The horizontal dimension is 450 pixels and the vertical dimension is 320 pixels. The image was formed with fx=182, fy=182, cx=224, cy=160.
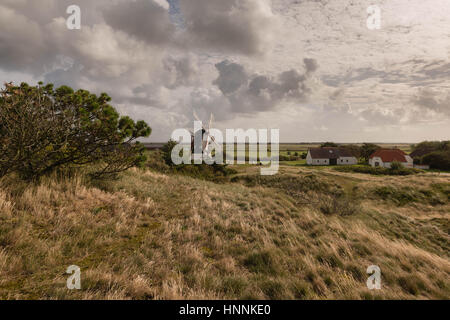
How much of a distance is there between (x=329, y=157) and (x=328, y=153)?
1.66 metres

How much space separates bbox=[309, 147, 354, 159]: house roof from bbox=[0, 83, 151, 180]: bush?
65795 mm

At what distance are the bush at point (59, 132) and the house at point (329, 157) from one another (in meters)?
65.2

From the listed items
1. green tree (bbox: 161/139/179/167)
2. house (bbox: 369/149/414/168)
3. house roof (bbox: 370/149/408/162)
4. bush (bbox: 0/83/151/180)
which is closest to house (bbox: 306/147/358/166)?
house (bbox: 369/149/414/168)

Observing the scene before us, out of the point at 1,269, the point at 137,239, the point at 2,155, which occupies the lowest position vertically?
the point at 137,239

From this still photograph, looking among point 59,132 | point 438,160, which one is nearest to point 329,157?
point 438,160

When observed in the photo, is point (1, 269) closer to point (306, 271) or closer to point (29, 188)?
point (29, 188)

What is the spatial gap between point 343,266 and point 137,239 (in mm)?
5306

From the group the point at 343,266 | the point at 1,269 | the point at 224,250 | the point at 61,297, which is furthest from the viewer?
the point at 224,250

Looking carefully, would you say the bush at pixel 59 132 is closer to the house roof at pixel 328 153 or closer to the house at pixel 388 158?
the house roof at pixel 328 153

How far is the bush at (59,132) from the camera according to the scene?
570cm

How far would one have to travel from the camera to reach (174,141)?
75.5 ft

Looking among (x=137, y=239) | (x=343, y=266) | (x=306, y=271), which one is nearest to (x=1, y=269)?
(x=137, y=239)

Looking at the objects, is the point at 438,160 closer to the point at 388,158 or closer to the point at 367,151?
the point at 388,158

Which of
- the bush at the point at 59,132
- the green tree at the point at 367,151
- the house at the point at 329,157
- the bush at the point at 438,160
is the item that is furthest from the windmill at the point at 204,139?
the bush at the point at 438,160
